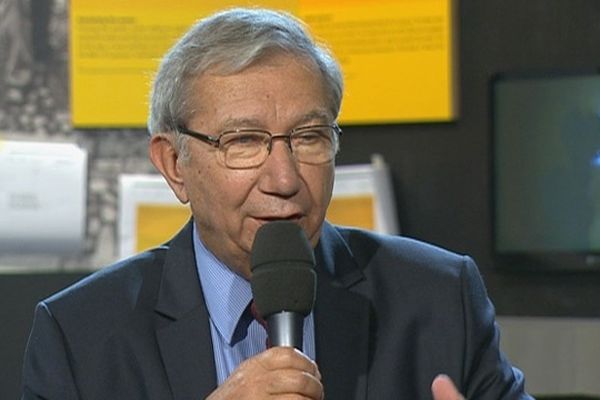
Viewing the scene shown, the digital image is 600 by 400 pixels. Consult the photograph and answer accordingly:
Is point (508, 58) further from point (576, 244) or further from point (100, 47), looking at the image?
point (100, 47)

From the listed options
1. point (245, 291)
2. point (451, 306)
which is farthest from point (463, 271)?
point (245, 291)

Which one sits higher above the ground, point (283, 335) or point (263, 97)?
point (263, 97)

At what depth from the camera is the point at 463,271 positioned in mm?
1588

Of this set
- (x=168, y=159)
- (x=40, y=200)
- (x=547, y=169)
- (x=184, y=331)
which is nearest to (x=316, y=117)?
(x=168, y=159)

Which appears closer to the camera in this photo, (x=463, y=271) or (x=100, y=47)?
(x=463, y=271)

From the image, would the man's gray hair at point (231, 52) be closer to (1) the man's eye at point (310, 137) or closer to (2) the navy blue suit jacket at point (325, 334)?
(1) the man's eye at point (310, 137)

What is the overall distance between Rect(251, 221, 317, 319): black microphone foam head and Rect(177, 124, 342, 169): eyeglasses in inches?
4.4

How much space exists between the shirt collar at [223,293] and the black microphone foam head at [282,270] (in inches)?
8.2

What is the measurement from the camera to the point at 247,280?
1483 millimetres

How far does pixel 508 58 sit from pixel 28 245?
2.98 ft

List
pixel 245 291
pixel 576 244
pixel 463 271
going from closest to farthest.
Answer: pixel 245 291 < pixel 463 271 < pixel 576 244

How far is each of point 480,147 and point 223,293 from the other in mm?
754

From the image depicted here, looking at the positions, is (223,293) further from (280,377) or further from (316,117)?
(280,377)

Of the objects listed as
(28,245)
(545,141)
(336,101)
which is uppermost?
(336,101)
